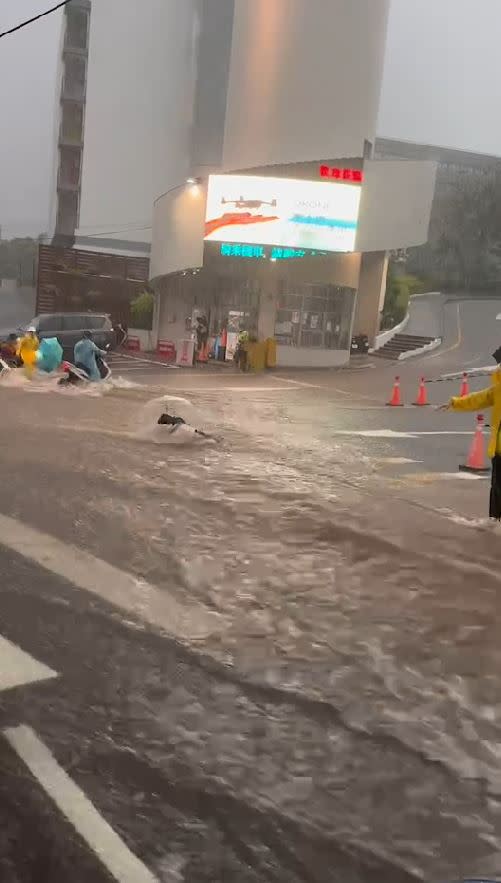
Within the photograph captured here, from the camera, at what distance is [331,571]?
5977mm

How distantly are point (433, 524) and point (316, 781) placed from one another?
14.6 feet

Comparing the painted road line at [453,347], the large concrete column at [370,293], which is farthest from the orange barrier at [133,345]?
the painted road line at [453,347]

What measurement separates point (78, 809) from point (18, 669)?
1.25 meters

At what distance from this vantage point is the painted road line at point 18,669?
3920mm

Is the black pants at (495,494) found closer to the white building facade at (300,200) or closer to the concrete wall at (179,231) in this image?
the concrete wall at (179,231)

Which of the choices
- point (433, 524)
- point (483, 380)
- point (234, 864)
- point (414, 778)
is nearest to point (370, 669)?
point (414, 778)

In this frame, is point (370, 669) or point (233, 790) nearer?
point (233, 790)

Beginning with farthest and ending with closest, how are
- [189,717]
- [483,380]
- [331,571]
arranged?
[483,380]
[331,571]
[189,717]

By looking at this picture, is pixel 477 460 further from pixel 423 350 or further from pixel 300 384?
pixel 423 350

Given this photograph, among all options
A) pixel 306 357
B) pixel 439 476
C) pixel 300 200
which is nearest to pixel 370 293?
pixel 306 357

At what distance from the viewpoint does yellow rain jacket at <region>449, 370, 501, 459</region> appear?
290 inches

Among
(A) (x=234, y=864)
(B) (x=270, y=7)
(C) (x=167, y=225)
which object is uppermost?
(B) (x=270, y=7)

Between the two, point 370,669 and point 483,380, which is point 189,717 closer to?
point 370,669

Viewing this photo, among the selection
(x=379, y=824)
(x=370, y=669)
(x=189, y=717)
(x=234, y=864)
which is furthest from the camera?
(x=370, y=669)
